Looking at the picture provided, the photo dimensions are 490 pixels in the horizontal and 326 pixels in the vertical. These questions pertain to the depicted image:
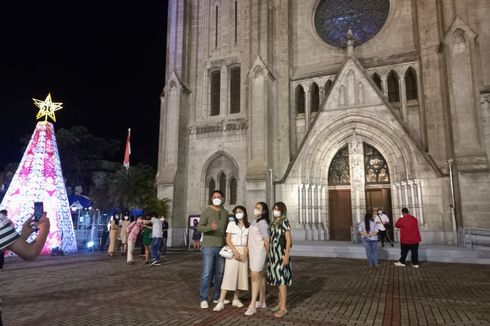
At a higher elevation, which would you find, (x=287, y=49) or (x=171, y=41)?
(x=171, y=41)

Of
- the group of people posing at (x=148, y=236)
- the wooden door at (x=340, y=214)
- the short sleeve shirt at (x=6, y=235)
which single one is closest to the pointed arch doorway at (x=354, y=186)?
the wooden door at (x=340, y=214)

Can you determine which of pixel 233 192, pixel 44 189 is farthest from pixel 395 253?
pixel 44 189

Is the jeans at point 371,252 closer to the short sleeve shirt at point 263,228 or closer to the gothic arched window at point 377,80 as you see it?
the short sleeve shirt at point 263,228

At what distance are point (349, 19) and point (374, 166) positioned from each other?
9.18m

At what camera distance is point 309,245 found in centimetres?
1552

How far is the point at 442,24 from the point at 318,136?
8.21m

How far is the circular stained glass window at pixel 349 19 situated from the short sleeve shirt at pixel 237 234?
16.9 m

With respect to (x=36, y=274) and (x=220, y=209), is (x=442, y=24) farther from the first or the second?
(x=36, y=274)

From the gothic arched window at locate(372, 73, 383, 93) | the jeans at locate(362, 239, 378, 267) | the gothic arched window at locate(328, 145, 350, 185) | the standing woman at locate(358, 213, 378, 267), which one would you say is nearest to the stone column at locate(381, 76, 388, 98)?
the gothic arched window at locate(372, 73, 383, 93)

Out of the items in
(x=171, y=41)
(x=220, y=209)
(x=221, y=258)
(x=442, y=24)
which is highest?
(x=171, y=41)

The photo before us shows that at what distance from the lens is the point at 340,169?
19234 mm

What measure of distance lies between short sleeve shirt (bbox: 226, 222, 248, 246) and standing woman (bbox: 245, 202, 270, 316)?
160mm

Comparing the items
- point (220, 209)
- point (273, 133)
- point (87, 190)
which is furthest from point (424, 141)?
point (87, 190)

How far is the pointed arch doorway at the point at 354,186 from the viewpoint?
59.0ft
